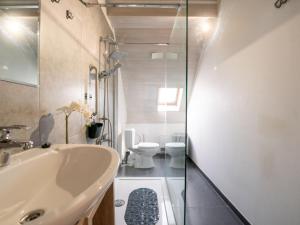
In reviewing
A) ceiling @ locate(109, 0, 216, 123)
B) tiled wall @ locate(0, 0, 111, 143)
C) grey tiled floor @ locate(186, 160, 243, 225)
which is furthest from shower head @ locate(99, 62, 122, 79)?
grey tiled floor @ locate(186, 160, 243, 225)

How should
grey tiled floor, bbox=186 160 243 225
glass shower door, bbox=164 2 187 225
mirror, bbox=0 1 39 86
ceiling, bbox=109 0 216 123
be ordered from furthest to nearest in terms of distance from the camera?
1. ceiling, bbox=109 0 216 123
2. grey tiled floor, bbox=186 160 243 225
3. glass shower door, bbox=164 2 187 225
4. mirror, bbox=0 1 39 86

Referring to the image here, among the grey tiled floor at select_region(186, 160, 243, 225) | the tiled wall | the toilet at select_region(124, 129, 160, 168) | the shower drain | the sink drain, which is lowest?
the grey tiled floor at select_region(186, 160, 243, 225)

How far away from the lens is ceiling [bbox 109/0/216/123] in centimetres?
258

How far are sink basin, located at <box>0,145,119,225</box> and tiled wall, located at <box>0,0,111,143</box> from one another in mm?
205

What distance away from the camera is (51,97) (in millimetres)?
1177

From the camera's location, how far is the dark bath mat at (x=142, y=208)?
1.74m

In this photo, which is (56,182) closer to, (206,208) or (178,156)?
(178,156)

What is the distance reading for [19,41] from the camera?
0.91 metres

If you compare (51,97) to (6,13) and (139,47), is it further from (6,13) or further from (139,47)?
(139,47)

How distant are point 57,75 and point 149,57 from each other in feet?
7.85

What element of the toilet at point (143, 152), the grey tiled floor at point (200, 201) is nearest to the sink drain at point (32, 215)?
the grey tiled floor at point (200, 201)

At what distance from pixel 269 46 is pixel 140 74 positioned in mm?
2525

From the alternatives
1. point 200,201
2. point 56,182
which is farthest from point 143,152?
point 56,182

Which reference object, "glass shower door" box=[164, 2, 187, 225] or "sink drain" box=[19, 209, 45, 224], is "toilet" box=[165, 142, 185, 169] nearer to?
"glass shower door" box=[164, 2, 187, 225]
